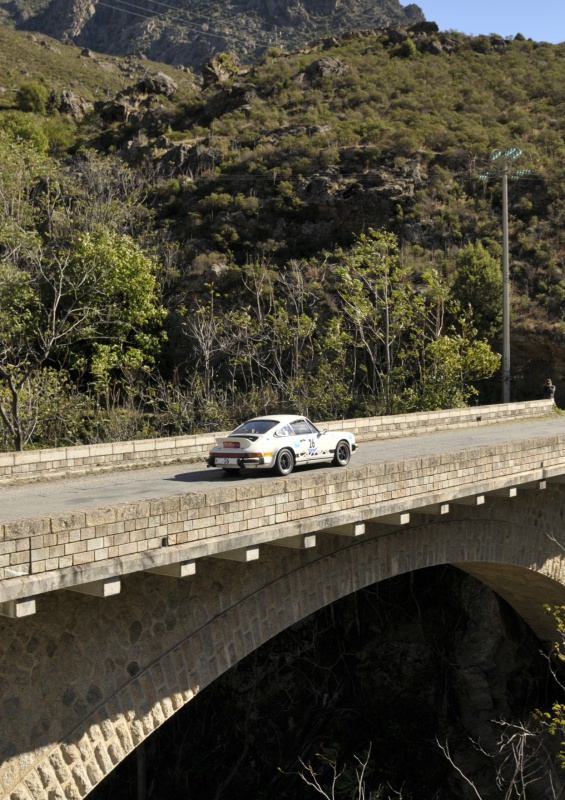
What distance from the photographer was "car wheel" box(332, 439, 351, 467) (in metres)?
12.4

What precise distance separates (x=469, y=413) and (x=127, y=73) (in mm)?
66932

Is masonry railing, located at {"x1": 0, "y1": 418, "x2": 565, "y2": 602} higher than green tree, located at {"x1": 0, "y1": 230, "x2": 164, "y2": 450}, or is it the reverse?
green tree, located at {"x1": 0, "y1": 230, "x2": 164, "y2": 450}

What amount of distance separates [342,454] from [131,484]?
142 inches

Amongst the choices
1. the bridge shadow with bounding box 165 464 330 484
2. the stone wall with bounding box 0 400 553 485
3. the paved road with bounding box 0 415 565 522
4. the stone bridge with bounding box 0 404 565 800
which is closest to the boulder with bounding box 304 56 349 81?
the stone wall with bounding box 0 400 553 485

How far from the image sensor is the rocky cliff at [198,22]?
317 ft

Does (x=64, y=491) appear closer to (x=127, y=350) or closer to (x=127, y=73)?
(x=127, y=350)

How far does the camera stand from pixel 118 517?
6270 mm

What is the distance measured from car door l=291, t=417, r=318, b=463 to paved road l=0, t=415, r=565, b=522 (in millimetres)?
356

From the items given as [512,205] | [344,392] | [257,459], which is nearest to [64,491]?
[257,459]

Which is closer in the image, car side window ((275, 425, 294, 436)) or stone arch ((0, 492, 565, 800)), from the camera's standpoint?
stone arch ((0, 492, 565, 800))

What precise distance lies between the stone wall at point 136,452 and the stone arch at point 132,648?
432 cm

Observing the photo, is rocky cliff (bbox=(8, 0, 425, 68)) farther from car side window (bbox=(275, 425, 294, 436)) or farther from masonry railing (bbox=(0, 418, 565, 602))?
masonry railing (bbox=(0, 418, 565, 602))

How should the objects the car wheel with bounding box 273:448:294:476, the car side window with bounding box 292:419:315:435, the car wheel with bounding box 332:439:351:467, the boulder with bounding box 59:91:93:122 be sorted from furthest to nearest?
the boulder with bounding box 59:91:93:122 → the car wheel with bounding box 332:439:351:467 → the car side window with bounding box 292:419:315:435 → the car wheel with bounding box 273:448:294:476

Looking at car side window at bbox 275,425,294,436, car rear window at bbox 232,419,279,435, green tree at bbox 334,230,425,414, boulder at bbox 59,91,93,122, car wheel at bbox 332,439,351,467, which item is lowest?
car wheel at bbox 332,439,351,467
